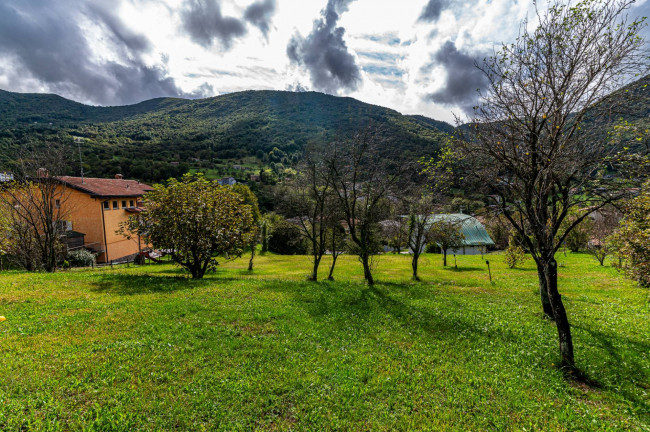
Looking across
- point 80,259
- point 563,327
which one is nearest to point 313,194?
point 563,327

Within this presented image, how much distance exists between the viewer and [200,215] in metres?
15.9

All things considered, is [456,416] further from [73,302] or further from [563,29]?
[73,302]

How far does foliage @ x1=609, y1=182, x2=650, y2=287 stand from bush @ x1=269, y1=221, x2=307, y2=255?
43.6 m

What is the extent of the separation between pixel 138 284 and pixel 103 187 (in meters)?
35.6

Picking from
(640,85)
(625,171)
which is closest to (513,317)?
(625,171)

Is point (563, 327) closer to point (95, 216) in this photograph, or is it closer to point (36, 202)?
point (36, 202)

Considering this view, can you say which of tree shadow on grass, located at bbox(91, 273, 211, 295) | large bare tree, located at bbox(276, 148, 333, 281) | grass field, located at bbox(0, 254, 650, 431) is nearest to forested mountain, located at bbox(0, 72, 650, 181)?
large bare tree, located at bbox(276, 148, 333, 281)

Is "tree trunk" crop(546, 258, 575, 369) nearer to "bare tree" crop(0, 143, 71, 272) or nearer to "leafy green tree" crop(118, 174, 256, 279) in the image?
"leafy green tree" crop(118, 174, 256, 279)

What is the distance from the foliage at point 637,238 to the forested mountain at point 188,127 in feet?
277

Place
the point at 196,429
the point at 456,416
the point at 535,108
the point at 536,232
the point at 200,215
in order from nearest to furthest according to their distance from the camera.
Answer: the point at 196,429 < the point at 456,416 < the point at 536,232 < the point at 535,108 < the point at 200,215

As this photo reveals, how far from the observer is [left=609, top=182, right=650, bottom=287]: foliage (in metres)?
11.8

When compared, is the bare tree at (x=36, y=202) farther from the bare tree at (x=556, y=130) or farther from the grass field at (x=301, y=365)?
the bare tree at (x=556, y=130)

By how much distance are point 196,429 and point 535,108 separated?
11636 mm

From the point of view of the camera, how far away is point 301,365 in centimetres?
668
